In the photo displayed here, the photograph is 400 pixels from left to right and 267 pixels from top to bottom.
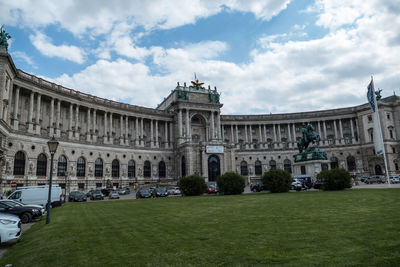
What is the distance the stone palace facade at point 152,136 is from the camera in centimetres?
5000

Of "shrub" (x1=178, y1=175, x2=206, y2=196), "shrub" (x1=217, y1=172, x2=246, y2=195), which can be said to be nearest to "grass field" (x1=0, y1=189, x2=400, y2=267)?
"shrub" (x1=217, y1=172, x2=246, y2=195)

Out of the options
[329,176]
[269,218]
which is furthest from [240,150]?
[269,218]

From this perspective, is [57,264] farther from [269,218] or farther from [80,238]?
[269,218]

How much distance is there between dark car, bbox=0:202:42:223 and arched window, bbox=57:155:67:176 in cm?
3691

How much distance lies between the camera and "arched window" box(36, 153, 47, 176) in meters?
51.2

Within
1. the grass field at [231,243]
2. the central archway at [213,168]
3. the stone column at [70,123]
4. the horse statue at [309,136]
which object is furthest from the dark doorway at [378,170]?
the stone column at [70,123]

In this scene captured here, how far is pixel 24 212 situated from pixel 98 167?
143 feet

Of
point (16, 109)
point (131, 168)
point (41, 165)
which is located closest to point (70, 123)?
point (41, 165)

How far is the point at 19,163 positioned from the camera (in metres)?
48.2

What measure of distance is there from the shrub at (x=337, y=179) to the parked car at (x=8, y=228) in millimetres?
29819

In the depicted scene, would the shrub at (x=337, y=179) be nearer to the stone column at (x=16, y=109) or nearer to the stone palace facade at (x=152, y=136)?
the stone palace facade at (x=152, y=136)

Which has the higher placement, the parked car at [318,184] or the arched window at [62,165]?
the arched window at [62,165]

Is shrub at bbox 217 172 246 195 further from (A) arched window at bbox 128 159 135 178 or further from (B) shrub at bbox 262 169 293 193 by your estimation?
(A) arched window at bbox 128 159 135 178

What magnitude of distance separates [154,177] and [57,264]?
64.4m
